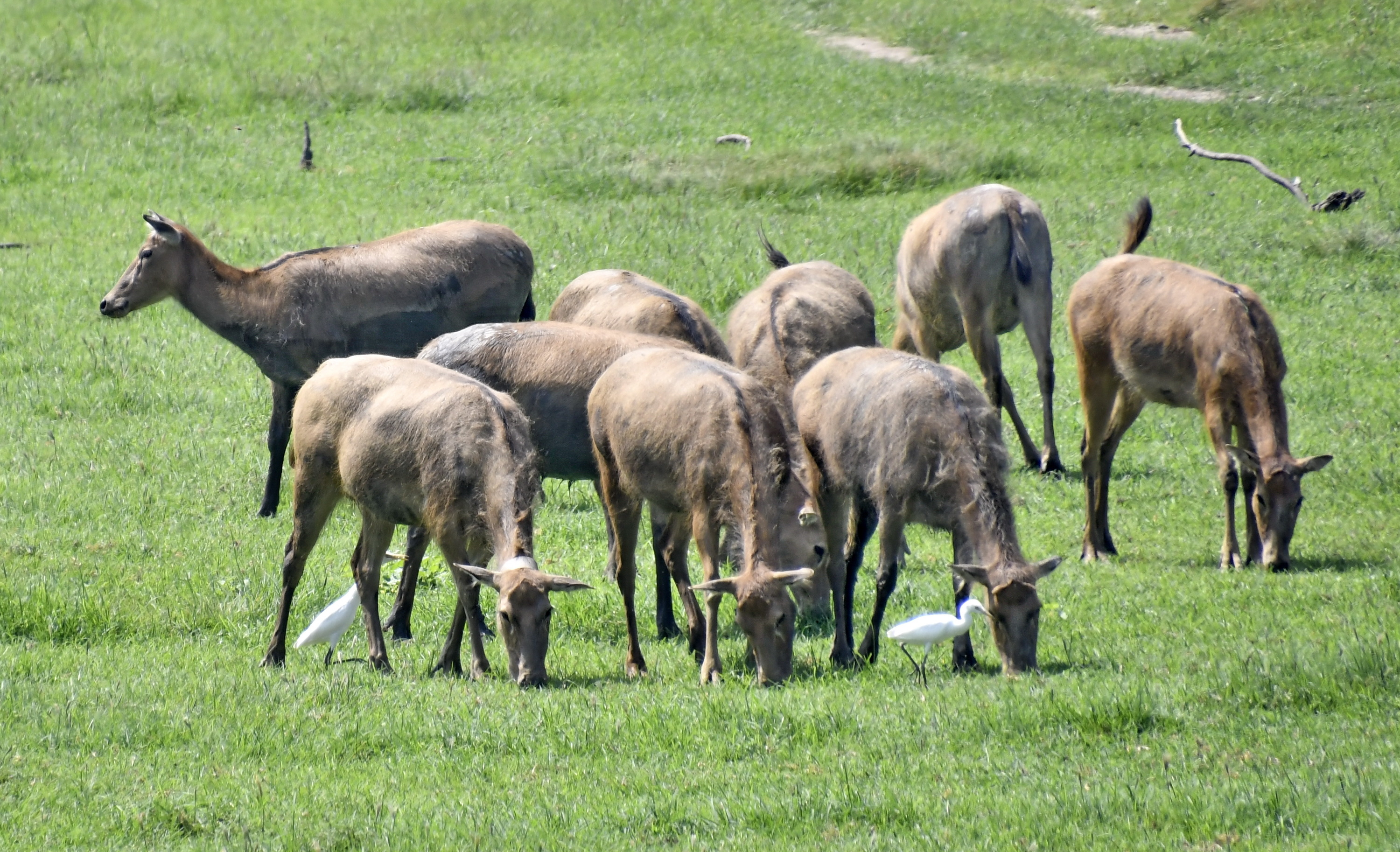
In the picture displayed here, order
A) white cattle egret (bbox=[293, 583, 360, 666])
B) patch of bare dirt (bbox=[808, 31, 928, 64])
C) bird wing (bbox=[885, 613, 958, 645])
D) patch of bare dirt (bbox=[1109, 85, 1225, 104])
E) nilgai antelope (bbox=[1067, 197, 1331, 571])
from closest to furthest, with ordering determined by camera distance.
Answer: bird wing (bbox=[885, 613, 958, 645]) < white cattle egret (bbox=[293, 583, 360, 666]) < nilgai antelope (bbox=[1067, 197, 1331, 571]) < patch of bare dirt (bbox=[1109, 85, 1225, 104]) < patch of bare dirt (bbox=[808, 31, 928, 64])

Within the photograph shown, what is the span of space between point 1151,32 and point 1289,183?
12756 millimetres

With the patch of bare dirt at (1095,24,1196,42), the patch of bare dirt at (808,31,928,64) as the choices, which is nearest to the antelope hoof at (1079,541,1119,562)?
the patch of bare dirt at (808,31,928,64)

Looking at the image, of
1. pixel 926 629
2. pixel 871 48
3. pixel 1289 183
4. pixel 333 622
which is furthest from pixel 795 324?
pixel 871 48

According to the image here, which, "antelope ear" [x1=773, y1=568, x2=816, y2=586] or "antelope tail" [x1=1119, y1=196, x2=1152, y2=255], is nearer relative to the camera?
"antelope ear" [x1=773, y1=568, x2=816, y2=586]

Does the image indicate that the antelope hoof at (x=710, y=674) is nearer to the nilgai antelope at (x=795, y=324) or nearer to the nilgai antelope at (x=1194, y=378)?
the nilgai antelope at (x=795, y=324)

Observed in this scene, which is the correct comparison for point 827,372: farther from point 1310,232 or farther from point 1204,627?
point 1310,232

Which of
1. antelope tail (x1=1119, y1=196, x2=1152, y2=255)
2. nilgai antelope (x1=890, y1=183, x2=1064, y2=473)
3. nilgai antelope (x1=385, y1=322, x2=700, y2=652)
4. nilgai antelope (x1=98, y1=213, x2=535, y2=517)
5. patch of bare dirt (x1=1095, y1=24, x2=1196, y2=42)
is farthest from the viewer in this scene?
patch of bare dirt (x1=1095, y1=24, x2=1196, y2=42)

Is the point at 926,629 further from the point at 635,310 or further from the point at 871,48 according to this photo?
the point at 871,48

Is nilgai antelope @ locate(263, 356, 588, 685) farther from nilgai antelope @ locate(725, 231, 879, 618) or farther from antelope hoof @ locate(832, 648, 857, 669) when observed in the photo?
nilgai antelope @ locate(725, 231, 879, 618)

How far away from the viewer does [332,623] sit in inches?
348

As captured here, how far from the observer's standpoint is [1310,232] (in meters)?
20.9

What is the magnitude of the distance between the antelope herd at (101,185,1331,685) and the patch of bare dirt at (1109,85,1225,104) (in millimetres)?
16124

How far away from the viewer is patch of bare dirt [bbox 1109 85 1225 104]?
28.9m

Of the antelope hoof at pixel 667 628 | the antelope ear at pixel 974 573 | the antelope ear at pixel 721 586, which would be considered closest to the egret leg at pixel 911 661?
the antelope ear at pixel 974 573
